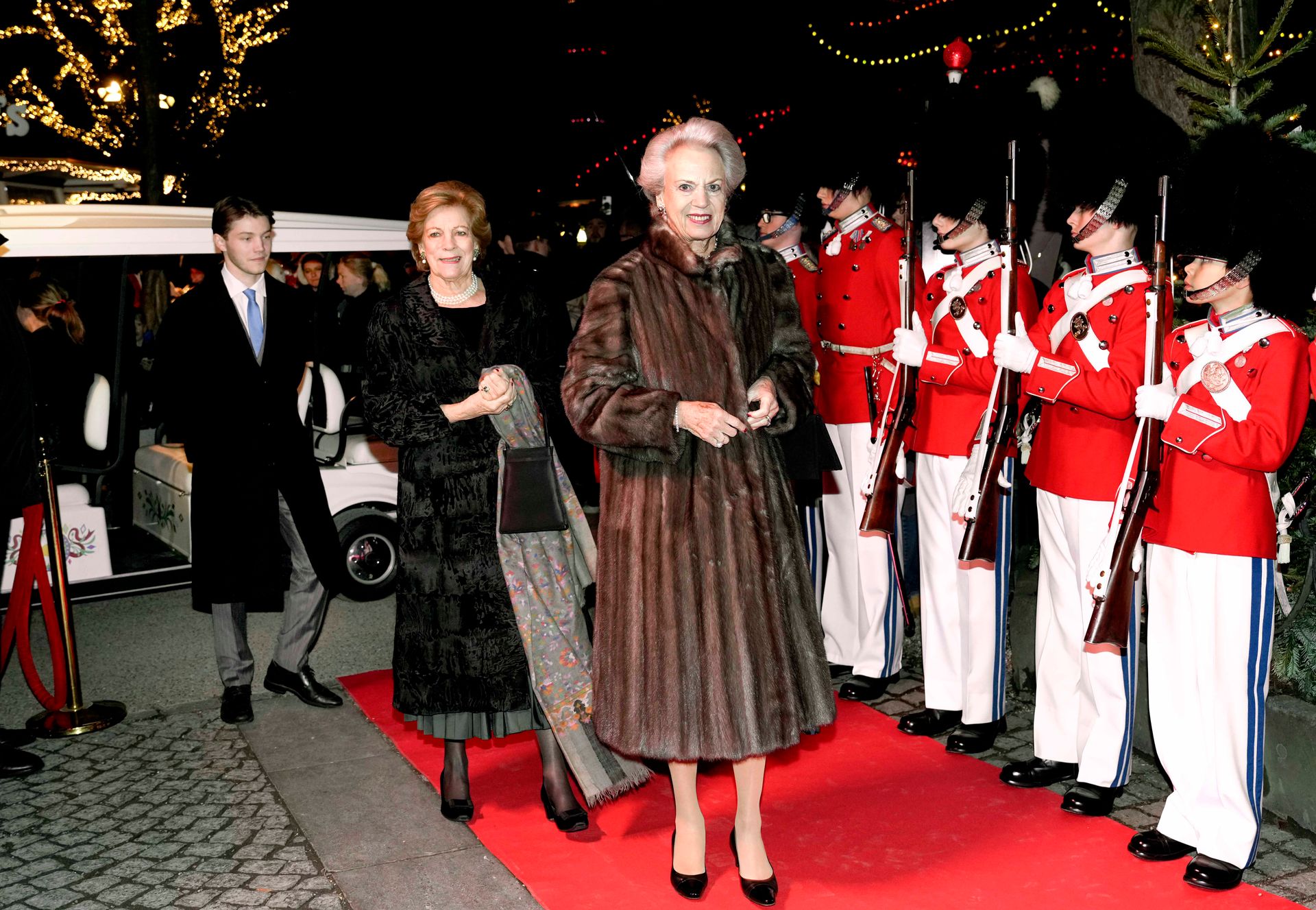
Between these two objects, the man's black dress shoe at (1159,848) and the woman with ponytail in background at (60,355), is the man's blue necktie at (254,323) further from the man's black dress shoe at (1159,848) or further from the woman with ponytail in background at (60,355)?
the man's black dress shoe at (1159,848)

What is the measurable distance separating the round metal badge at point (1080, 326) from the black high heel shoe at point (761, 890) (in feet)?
6.18

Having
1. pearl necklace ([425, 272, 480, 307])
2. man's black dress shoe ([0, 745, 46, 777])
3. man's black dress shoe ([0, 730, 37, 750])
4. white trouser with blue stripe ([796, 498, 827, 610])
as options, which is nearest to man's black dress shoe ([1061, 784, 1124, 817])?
white trouser with blue stripe ([796, 498, 827, 610])

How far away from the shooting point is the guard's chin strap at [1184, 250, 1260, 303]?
386cm

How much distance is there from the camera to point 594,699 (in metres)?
4.09

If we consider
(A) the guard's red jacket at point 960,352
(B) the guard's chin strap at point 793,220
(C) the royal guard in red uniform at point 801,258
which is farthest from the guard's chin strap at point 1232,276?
(B) the guard's chin strap at point 793,220

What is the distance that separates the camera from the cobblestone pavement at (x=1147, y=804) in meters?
4.04

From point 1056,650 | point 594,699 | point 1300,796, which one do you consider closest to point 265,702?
point 594,699

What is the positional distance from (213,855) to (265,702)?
1.63 m

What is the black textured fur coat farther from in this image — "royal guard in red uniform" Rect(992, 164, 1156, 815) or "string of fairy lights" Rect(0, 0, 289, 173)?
"string of fairy lights" Rect(0, 0, 289, 173)

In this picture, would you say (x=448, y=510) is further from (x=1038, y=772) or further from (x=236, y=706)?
(x=1038, y=772)

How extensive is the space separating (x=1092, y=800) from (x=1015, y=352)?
1.47m

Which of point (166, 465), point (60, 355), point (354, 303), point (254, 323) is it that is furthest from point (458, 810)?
point (354, 303)

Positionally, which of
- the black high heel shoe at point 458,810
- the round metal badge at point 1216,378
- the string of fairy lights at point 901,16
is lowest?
the black high heel shoe at point 458,810

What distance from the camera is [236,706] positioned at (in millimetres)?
5867
